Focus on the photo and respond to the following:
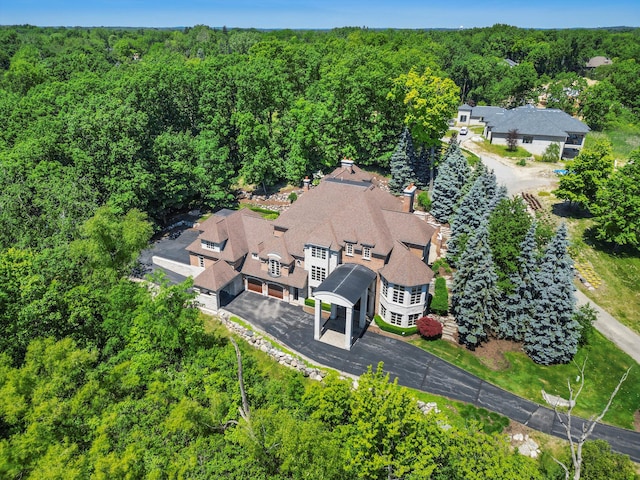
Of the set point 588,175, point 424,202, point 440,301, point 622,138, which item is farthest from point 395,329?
point 622,138

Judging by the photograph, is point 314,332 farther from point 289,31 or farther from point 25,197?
point 289,31

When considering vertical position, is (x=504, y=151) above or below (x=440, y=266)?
above

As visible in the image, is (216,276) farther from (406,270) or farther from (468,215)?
(468,215)

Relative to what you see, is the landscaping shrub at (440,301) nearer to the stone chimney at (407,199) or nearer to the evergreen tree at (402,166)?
the stone chimney at (407,199)

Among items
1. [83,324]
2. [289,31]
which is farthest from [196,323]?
[289,31]

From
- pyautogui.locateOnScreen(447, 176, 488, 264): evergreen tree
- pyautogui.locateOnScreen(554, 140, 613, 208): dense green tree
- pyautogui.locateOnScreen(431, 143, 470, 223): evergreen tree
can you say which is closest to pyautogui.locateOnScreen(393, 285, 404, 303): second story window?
pyautogui.locateOnScreen(447, 176, 488, 264): evergreen tree

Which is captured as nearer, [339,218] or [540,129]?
[339,218]

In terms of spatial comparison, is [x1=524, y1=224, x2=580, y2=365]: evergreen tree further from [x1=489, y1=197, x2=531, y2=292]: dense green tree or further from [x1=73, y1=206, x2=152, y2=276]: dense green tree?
[x1=73, y1=206, x2=152, y2=276]: dense green tree
